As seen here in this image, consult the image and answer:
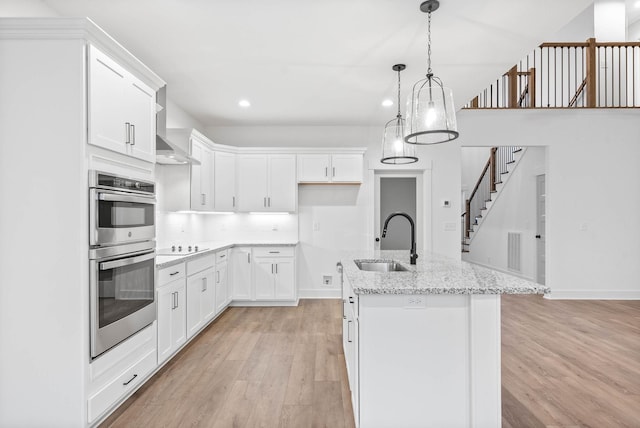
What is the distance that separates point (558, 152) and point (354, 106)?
10.9 feet

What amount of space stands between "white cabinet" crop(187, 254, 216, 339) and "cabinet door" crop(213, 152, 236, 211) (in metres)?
1.07

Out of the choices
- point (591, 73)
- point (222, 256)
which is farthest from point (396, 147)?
point (591, 73)

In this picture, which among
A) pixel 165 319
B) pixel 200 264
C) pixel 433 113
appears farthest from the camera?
pixel 200 264

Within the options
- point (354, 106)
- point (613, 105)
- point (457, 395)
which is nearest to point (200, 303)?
point (457, 395)

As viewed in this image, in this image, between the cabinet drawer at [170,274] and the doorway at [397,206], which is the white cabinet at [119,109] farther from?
the doorway at [397,206]

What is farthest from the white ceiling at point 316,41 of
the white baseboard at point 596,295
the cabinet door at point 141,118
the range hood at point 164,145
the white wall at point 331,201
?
the white baseboard at point 596,295

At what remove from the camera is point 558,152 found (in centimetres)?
517

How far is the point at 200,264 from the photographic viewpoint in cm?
359

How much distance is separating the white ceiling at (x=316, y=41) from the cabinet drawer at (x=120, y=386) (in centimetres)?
254

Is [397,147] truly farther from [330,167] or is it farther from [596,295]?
[596,295]

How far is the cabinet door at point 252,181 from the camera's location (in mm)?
5047

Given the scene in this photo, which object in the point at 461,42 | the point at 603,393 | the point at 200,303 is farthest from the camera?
the point at 200,303

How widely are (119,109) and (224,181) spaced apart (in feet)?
8.92

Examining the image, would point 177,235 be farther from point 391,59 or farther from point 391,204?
point 391,204
